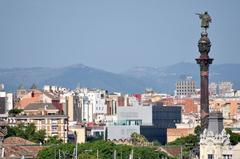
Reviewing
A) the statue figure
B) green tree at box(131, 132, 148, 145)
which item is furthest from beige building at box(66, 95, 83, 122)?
the statue figure

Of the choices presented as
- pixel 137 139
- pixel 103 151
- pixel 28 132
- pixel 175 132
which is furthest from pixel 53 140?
pixel 103 151

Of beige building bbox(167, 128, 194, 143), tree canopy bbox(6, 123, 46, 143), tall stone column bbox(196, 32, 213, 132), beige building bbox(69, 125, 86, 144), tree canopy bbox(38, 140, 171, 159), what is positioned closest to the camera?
tree canopy bbox(38, 140, 171, 159)

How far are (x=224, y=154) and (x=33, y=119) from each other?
88645 mm

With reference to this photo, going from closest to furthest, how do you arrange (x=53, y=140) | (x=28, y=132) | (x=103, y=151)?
1. (x=103, y=151)
2. (x=53, y=140)
3. (x=28, y=132)

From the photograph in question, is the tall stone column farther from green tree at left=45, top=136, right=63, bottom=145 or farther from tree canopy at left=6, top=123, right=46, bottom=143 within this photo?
tree canopy at left=6, top=123, right=46, bottom=143

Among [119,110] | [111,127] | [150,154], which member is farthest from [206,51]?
[119,110]

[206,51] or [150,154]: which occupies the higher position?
[206,51]

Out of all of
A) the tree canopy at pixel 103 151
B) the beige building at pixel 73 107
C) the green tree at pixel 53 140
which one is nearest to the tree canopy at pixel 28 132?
the green tree at pixel 53 140

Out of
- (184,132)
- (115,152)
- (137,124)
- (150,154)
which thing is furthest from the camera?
(137,124)

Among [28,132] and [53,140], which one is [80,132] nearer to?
[28,132]

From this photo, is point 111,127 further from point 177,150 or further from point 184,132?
point 177,150

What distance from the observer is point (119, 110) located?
527 ft

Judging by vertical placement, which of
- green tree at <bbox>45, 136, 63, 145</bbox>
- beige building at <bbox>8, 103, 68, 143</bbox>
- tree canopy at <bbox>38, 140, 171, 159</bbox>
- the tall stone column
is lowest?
tree canopy at <bbox>38, 140, 171, 159</bbox>

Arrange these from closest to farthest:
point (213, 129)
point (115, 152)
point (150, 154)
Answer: point (213, 129), point (115, 152), point (150, 154)
